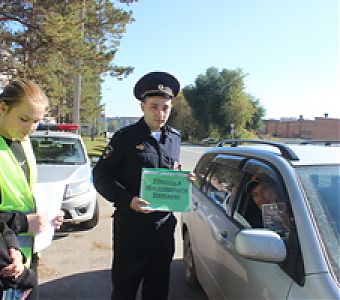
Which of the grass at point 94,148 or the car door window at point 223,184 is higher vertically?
the car door window at point 223,184

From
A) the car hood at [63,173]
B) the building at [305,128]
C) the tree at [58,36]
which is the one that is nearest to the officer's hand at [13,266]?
the car hood at [63,173]

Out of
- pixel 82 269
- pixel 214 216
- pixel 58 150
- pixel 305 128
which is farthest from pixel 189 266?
pixel 305 128

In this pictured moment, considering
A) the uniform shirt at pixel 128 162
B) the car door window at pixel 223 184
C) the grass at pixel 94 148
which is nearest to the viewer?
the uniform shirt at pixel 128 162

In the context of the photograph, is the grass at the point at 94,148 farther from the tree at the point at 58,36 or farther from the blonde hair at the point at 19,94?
the blonde hair at the point at 19,94

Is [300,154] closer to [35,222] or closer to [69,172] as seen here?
[35,222]

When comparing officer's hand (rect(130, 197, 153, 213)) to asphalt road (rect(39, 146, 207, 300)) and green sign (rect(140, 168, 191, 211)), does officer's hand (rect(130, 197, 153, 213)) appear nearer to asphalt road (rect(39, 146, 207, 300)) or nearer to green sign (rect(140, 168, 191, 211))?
green sign (rect(140, 168, 191, 211))

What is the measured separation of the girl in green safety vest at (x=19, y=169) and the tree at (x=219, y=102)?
66944mm

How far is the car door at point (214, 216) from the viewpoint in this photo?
119 inches

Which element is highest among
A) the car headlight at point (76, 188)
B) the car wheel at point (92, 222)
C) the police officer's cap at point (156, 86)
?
the police officer's cap at point (156, 86)

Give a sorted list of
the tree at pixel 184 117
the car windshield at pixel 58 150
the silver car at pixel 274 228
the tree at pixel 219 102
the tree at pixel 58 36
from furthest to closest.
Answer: the tree at pixel 184 117
the tree at pixel 219 102
the tree at pixel 58 36
the car windshield at pixel 58 150
the silver car at pixel 274 228

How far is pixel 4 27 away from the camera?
13570 millimetres

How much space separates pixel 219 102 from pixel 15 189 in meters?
69.2

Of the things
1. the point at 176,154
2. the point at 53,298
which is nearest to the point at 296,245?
the point at 176,154

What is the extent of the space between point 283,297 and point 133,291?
3.70 feet
